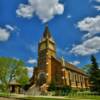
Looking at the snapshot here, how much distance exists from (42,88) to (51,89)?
9.24 ft

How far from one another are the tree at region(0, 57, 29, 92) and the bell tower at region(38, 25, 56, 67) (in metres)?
9.85

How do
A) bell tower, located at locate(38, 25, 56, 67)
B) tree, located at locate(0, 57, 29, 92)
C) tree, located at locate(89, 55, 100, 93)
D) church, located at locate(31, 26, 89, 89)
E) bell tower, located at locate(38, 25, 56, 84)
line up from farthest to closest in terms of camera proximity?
bell tower, located at locate(38, 25, 56, 67) → bell tower, located at locate(38, 25, 56, 84) → church, located at locate(31, 26, 89, 89) → tree, located at locate(0, 57, 29, 92) → tree, located at locate(89, 55, 100, 93)

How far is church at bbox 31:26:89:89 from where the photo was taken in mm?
67375

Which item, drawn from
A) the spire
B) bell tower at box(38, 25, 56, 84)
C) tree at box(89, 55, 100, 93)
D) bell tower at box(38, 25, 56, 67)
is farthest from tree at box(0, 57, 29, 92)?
tree at box(89, 55, 100, 93)

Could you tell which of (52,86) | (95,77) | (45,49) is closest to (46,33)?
(45,49)

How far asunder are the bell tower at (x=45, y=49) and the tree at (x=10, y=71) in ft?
32.3

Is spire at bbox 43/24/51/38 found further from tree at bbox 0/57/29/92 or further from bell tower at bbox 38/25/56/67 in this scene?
tree at bbox 0/57/29/92

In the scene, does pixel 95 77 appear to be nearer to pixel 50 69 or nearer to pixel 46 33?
pixel 50 69

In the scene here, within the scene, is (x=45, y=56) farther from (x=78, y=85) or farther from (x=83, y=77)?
(x=83, y=77)

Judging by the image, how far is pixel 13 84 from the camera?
7175 centimetres

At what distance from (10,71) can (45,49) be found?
16104 mm

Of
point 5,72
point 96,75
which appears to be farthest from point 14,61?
point 96,75

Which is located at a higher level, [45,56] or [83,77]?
[45,56]

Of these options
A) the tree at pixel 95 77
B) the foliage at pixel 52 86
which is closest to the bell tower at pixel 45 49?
the foliage at pixel 52 86
